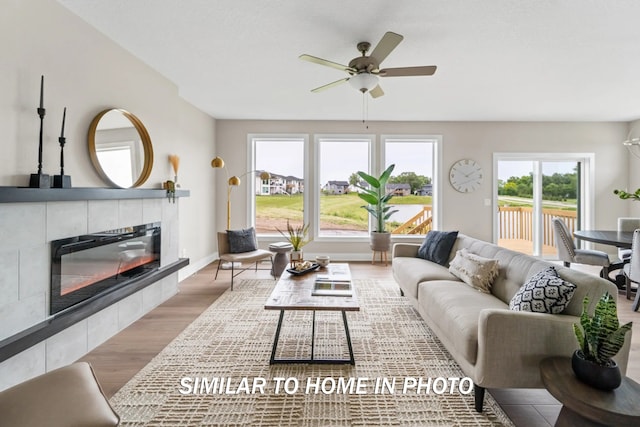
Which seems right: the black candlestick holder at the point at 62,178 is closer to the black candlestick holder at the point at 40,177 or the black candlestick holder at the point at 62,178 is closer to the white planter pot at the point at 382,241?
the black candlestick holder at the point at 40,177

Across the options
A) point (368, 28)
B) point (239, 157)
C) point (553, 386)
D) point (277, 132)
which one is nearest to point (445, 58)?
point (368, 28)

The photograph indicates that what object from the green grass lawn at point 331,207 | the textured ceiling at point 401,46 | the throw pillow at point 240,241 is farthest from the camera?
the green grass lawn at point 331,207

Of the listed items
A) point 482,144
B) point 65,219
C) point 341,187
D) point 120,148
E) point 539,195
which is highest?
point 482,144

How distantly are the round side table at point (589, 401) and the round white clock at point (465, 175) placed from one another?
4.38 meters

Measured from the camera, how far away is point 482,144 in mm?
5484

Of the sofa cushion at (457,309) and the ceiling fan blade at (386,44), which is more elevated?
the ceiling fan blade at (386,44)

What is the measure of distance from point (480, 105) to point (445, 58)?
1.89 meters

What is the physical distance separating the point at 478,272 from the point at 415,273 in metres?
0.60

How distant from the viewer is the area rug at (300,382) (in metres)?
1.70

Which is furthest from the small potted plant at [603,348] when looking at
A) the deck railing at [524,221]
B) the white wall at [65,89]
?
the deck railing at [524,221]

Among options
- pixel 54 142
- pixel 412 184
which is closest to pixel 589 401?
pixel 54 142

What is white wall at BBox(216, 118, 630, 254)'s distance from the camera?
5418 millimetres

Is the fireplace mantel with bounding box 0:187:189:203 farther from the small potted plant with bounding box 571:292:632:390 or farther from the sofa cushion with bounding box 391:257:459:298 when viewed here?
the small potted plant with bounding box 571:292:632:390

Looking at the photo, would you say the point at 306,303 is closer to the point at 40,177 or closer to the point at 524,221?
the point at 40,177
